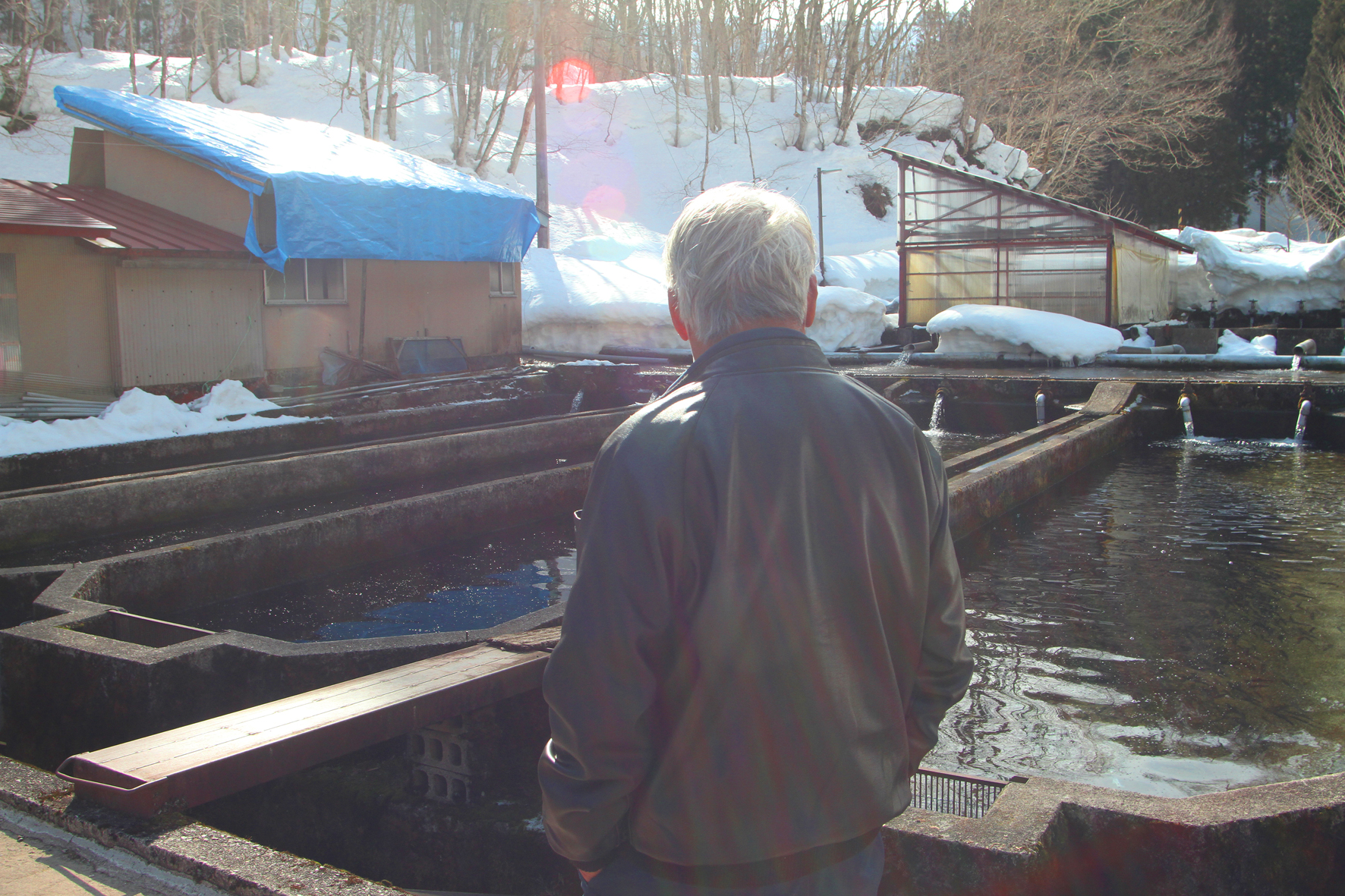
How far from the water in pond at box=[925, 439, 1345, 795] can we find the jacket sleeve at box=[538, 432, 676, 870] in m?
3.28

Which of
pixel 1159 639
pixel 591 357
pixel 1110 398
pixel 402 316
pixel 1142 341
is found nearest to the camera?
pixel 1159 639

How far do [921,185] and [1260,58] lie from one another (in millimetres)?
24883

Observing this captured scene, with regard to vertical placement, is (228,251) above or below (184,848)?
above

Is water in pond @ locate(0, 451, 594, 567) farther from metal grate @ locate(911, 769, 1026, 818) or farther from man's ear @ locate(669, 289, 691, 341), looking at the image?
man's ear @ locate(669, 289, 691, 341)

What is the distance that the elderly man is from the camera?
148cm

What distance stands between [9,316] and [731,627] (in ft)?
44.9

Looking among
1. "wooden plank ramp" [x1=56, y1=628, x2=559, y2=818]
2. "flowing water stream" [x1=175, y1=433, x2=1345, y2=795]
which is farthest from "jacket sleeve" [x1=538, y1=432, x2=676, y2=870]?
"flowing water stream" [x1=175, y1=433, x2=1345, y2=795]

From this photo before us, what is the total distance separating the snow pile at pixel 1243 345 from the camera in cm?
1900

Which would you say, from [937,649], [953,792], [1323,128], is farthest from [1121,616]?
[1323,128]

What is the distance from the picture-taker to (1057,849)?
2.81 meters

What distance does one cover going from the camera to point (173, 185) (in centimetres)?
1514

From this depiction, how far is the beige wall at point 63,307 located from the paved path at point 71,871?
1144 centimetres

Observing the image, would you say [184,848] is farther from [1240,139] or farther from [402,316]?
[1240,139]

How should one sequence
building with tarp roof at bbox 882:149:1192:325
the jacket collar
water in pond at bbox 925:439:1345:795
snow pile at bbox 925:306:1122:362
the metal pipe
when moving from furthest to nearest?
building with tarp roof at bbox 882:149:1192:325 → the metal pipe → snow pile at bbox 925:306:1122:362 → water in pond at bbox 925:439:1345:795 → the jacket collar
